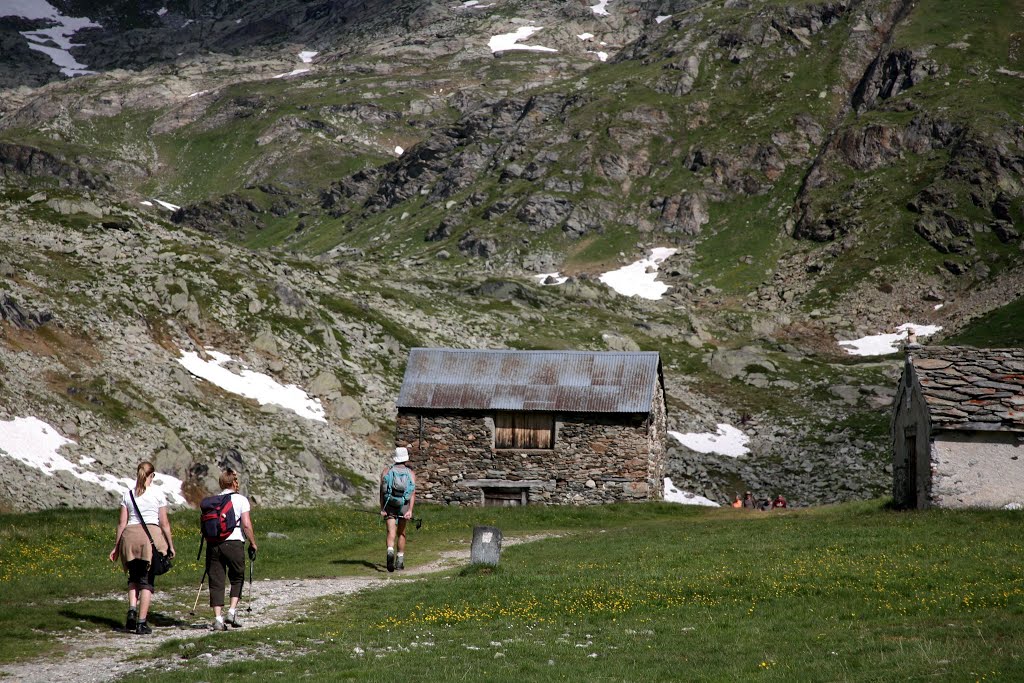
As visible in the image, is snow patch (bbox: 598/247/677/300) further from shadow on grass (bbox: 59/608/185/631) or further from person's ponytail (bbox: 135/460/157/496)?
person's ponytail (bbox: 135/460/157/496)

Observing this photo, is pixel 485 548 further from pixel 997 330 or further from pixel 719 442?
pixel 997 330

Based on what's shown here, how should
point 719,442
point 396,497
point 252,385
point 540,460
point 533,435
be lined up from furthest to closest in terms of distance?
point 719,442 → point 252,385 → point 533,435 → point 540,460 → point 396,497

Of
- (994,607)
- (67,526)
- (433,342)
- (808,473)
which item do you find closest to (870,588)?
(994,607)

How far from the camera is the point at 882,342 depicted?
449 ft

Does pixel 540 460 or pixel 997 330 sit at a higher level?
pixel 997 330

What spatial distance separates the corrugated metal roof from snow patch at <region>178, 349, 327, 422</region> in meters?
16.1

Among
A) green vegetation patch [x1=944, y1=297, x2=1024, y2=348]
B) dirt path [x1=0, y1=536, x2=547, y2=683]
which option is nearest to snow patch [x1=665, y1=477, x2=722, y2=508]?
dirt path [x1=0, y1=536, x2=547, y2=683]

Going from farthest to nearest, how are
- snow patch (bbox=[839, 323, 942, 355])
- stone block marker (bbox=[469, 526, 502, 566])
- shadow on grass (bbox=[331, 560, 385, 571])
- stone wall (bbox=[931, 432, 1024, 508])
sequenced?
snow patch (bbox=[839, 323, 942, 355]) → stone wall (bbox=[931, 432, 1024, 508]) → shadow on grass (bbox=[331, 560, 385, 571]) → stone block marker (bbox=[469, 526, 502, 566])

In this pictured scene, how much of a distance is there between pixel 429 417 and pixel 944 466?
22.0 meters

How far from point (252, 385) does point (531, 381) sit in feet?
75.0

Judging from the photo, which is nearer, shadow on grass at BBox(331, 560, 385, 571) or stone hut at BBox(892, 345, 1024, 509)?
shadow on grass at BBox(331, 560, 385, 571)

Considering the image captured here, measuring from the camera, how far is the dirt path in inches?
531

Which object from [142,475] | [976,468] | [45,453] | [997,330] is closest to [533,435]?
[976,468]

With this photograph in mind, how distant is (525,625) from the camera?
17.3m
